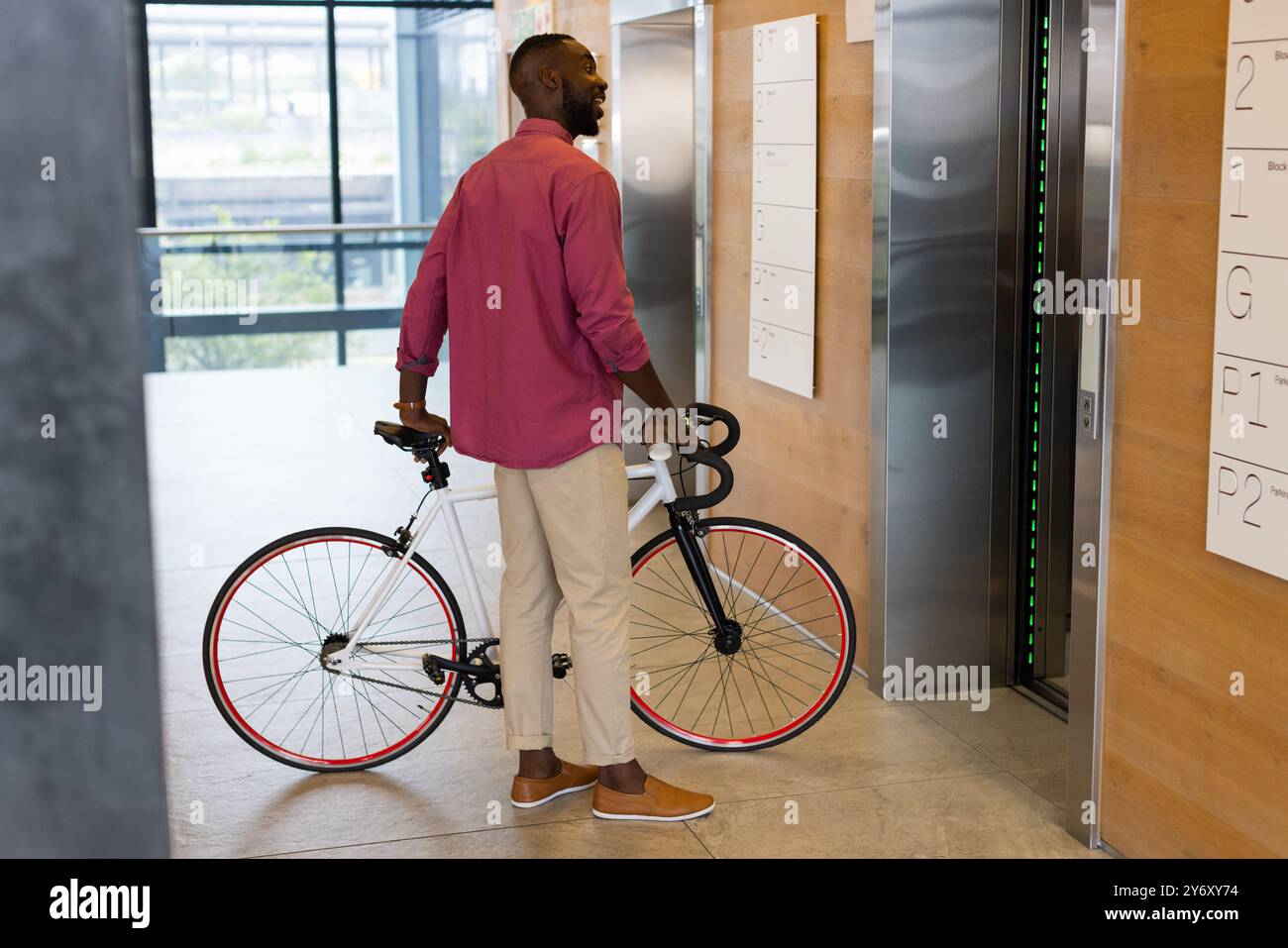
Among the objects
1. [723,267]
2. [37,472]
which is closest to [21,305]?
[37,472]

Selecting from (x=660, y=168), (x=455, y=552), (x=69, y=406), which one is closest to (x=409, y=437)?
(x=455, y=552)

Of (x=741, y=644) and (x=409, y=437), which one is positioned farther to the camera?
(x=741, y=644)

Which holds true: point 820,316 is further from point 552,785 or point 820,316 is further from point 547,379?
point 552,785

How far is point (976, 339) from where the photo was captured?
3.86m

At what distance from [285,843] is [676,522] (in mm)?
1168

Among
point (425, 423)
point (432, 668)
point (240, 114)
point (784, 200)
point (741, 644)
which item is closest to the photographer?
point (425, 423)

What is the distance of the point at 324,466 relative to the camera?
6941 mm

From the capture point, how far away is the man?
113 inches

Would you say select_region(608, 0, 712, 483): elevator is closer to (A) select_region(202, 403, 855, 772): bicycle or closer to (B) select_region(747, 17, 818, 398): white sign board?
(B) select_region(747, 17, 818, 398): white sign board

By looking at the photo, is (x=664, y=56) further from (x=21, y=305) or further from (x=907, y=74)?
(x=21, y=305)

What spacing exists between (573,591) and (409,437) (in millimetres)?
541

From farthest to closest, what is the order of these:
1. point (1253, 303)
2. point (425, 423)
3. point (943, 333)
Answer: point (943, 333) → point (425, 423) → point (1253, 303)

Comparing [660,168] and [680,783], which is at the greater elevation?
[660,168]

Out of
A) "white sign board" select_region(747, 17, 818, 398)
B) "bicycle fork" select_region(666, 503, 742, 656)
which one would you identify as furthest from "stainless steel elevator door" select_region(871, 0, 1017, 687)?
"bicycle fork" select_region(666, 503, 742, 656)
